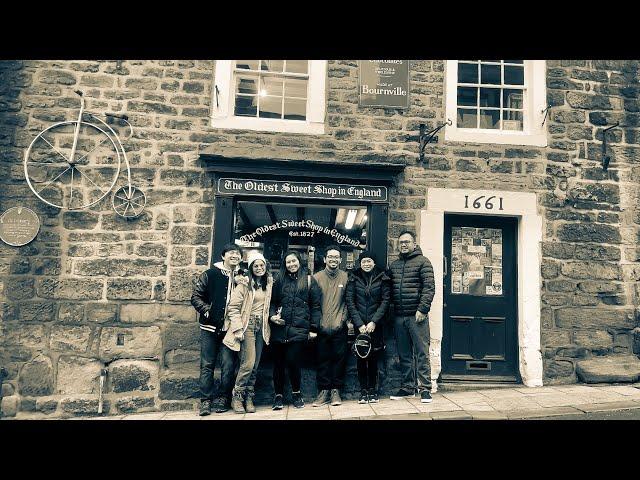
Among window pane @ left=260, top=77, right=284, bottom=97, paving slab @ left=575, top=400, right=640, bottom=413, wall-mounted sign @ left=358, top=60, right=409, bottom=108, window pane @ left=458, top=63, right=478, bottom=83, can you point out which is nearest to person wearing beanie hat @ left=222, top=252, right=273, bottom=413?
window pane @ left=260, top=77, right=284, bottom=97

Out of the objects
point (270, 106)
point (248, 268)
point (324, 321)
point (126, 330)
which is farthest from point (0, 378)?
point (270, 106)

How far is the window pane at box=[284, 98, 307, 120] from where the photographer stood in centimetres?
614

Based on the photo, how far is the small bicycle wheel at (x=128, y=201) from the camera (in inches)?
223

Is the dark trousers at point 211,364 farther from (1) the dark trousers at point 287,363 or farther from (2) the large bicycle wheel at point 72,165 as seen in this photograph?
(2) the large bicycle wheel at point 72,165

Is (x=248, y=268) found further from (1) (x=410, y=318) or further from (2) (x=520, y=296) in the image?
(2) (x=520, y=296)

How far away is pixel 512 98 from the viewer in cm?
643

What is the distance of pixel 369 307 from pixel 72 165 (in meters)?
4.12

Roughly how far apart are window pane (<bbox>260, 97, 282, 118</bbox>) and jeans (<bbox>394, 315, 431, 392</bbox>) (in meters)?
3.19

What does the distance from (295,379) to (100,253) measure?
2899 millimetres

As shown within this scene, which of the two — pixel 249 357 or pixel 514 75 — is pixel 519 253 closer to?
pixel 514 75

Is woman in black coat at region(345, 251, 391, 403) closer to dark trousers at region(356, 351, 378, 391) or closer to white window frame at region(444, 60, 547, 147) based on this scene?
dark trousers at region(356, 351, 378, 391)

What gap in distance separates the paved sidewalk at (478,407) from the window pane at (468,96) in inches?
154

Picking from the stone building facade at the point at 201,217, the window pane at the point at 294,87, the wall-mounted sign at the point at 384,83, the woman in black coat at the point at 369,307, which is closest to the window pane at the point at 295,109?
the window pane at the point at 294,87

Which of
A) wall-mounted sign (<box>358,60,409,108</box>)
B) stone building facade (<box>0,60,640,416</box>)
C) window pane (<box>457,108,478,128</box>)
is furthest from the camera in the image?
window pane (<box>457,108,478,128</box>)
